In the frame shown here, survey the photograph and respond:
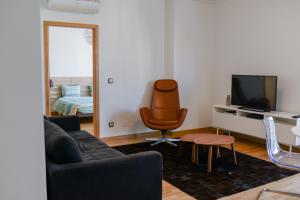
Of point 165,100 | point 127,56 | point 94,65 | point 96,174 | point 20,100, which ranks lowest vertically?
point 96,174

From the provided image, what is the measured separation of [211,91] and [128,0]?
8.44 feet

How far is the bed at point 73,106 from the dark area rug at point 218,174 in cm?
250

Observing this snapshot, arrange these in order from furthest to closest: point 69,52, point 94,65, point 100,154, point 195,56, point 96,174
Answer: point 69,52
point 195,56
point 94,65
point 100,154
point 96,174

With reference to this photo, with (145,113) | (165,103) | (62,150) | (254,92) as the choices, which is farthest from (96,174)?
(254,92)

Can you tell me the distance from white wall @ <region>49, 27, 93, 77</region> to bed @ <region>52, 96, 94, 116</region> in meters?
1.12

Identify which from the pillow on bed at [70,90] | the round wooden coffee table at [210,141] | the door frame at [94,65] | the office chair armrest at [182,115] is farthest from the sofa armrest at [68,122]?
the pillow on bed at [70,90]

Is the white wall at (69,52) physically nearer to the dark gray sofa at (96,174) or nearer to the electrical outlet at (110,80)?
the electrical outlet at (110,80)

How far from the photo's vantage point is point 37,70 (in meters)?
1.75

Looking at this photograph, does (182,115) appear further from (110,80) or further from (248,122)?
(110,80)

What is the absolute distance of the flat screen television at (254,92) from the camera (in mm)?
4906

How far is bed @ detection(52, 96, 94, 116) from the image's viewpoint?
22.8 feet

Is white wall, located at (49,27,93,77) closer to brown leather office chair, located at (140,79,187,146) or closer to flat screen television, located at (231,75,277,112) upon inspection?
brown leather office chair, located at (140,79,187,146)

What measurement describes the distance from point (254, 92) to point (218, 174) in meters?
1.97

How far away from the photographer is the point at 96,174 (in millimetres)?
2209
